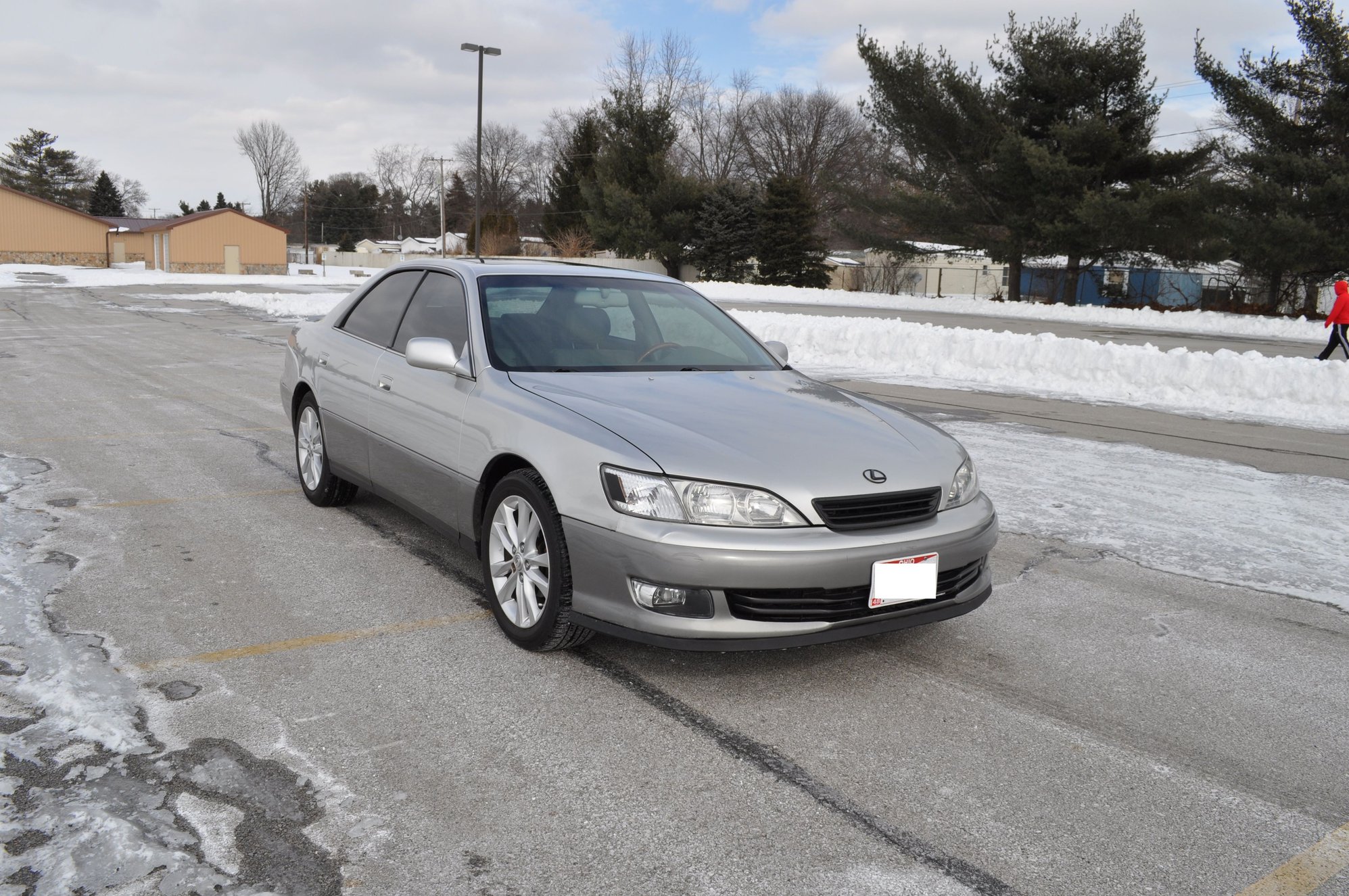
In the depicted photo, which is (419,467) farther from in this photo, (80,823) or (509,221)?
(509,221)

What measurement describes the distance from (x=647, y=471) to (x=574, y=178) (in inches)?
2695

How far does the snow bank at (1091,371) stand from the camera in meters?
12.3

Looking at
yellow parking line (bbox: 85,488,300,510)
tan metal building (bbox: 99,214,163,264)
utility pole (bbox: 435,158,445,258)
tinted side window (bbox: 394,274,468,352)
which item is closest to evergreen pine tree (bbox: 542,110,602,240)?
utility pole (bbox: 435,158,445,258)

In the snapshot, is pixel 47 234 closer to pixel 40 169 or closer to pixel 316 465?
pixel 40 169

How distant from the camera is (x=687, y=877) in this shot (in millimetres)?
2559

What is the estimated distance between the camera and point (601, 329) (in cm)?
496

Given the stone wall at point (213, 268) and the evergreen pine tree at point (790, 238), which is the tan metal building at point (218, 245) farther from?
the evergreen pine tree at point (790, 238)

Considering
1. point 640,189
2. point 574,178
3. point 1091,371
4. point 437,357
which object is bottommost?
point 1091,371

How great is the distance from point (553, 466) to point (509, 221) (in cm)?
6423

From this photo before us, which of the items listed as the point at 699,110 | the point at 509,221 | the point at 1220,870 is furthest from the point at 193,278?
the point at 1220,870

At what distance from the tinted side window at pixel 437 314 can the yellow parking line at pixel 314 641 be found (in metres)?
1.22

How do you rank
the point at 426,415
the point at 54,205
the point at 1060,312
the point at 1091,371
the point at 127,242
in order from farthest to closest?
1. the point at 127,242
2. the point at 54,205
3. the point at 1060,312
4. the point at 1091,371
5. the point at 426,415

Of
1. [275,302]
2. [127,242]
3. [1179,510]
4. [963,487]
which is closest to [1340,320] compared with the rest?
[1179,510]

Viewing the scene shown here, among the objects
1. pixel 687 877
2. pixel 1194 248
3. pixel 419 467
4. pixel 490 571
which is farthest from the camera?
pixel 1194 248
